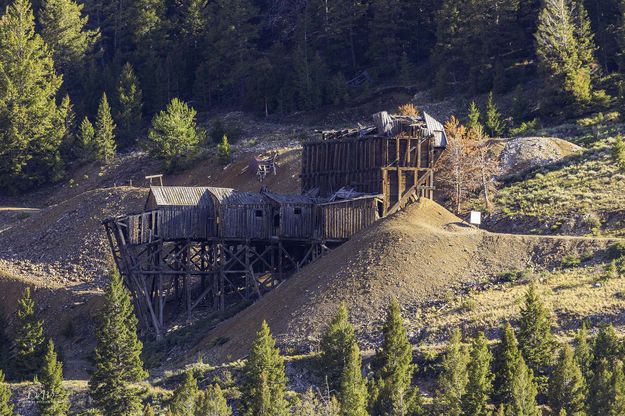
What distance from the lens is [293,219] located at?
8031 centimetres

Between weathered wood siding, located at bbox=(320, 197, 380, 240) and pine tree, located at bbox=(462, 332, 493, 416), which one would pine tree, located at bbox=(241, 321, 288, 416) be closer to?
pine tree, located at bbox=(462, 332, 493, 416)

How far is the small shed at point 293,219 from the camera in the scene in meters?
80.1

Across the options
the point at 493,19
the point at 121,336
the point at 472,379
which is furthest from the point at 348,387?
the point at 493,19

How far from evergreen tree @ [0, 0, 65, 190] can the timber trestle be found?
3349 centimetres

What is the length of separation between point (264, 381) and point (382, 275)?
14347 mm

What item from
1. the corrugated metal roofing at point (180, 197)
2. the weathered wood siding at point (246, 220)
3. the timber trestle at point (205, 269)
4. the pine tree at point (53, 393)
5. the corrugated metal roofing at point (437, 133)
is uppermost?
the corrugated metal roofing at point (437, 133)

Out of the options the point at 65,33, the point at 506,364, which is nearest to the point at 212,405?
the point at 506,364

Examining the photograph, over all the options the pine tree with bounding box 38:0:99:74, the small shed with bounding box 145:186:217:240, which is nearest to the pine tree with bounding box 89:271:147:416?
the small shed with bounding box 145:186:217:240

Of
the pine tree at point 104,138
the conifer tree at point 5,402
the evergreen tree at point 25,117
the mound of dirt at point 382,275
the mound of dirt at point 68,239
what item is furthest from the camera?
the evergreen tree at point 25,117

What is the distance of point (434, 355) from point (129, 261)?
2212 centimetres

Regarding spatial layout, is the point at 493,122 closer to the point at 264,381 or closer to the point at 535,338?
the point at 535,338

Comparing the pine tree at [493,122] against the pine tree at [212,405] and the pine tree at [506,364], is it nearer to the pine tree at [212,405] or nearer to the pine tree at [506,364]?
the pine tree at [506,364]

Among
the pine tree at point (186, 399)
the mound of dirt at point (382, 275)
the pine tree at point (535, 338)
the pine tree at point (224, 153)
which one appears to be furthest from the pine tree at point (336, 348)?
the pine tree at point (224, 153)

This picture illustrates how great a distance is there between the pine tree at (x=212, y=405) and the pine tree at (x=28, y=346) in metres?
14.5
